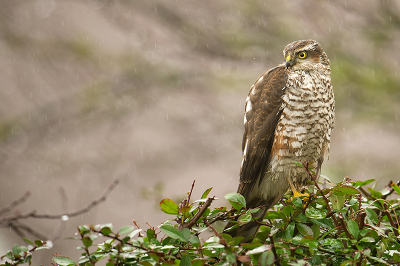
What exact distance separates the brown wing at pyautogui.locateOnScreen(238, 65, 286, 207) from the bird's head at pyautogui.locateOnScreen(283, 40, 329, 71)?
98mm

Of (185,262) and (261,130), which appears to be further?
(261,130)

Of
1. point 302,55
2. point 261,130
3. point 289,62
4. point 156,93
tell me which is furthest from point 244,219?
point 156,93

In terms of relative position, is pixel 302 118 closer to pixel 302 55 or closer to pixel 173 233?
pixel 302 55

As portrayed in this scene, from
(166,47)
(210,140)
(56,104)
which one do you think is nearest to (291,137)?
(210,140)

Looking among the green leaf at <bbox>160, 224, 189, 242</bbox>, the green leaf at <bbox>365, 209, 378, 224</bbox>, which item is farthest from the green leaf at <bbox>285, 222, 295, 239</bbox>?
the green leaf at <bbox>160, 224, 189, 242</bbox>

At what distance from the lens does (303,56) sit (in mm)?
2732

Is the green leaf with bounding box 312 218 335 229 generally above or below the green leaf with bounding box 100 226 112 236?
above

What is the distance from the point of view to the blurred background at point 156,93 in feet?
14.3

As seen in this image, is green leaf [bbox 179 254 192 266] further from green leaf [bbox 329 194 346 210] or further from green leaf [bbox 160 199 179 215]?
green leaf [bbox 329 194 346 210]

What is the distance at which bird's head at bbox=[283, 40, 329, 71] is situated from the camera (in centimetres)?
269

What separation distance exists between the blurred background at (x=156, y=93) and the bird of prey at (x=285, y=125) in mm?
1575

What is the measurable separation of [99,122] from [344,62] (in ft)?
10.5

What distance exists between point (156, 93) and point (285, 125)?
117 inches

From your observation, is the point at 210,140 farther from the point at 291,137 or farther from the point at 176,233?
the point at 176,233
